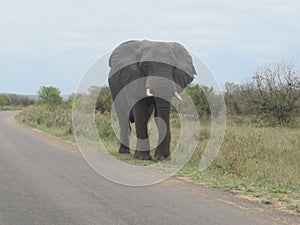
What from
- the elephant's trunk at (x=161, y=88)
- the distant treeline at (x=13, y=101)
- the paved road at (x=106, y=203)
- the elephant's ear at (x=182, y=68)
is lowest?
the paved road at (x=106, y=203)

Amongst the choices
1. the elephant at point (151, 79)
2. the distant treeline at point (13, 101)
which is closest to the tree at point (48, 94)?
the distant treeline at point (13, 101)

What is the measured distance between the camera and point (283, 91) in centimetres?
3284

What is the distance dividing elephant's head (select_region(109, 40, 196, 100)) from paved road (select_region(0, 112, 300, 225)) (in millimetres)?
2632

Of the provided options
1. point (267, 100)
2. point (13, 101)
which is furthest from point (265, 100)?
point (13, 101)

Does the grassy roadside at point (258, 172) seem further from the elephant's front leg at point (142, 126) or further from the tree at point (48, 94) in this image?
the tree at point (48, 94)

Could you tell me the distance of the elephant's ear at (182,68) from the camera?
509 inches

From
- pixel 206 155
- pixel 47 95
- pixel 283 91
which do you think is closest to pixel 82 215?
pixel 206 155

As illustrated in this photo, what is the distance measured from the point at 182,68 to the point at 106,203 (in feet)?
19.3

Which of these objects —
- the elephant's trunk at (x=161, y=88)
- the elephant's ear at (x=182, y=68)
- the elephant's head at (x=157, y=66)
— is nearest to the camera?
the elephant's trunk at (x=161, y=88)

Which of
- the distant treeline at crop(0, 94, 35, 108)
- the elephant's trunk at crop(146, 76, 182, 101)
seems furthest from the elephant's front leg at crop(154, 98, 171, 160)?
the distant treeline at crop(0, 94, 35, 108)

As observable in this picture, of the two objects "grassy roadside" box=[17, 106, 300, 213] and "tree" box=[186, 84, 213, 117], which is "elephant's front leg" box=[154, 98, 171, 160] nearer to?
"grassy roadside" box=[17, 106, 300, 213]

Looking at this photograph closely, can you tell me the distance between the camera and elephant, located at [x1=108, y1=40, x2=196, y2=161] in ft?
40.4

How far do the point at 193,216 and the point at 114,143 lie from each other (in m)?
12.6

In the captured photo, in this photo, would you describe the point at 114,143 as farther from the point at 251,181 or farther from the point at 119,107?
the point at 251,181
